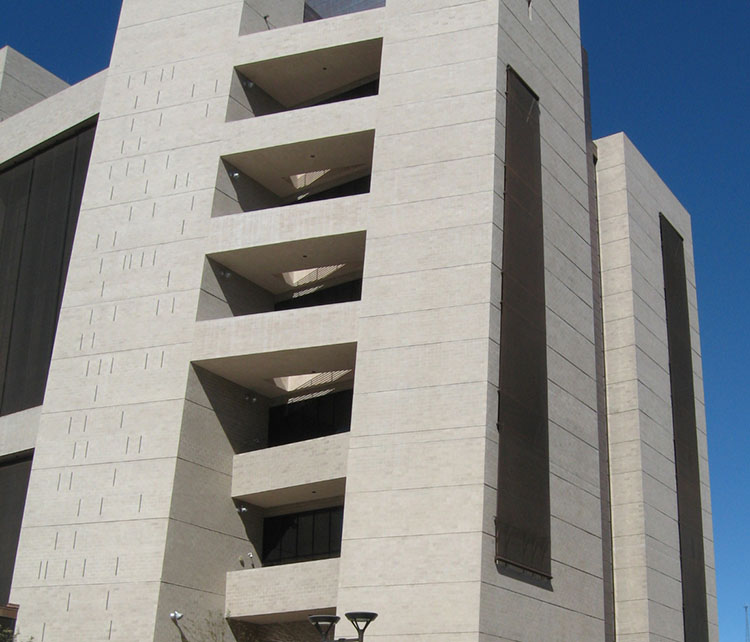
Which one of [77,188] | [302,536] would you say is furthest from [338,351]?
[77,188]

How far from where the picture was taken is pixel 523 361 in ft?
116

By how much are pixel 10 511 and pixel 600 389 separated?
24.1 meters

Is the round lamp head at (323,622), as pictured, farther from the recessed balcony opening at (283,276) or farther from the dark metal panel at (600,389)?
the recessed balcony opening at (283,276)

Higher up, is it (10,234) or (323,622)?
(10,234)

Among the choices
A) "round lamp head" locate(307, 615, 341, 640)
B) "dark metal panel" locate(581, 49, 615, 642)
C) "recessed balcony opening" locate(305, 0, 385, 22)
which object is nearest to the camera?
"round lamp head" locate(307, 615, 341, 640)

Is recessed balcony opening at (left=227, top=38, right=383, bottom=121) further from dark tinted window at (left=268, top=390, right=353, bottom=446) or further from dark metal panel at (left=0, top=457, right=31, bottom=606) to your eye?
dark metal panel at (left=0, top=457, right=31, bottom=606)

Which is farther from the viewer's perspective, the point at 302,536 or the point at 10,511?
the point at 10,511

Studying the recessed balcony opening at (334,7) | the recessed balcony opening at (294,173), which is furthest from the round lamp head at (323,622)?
the recessed balcony opening at (334,7)

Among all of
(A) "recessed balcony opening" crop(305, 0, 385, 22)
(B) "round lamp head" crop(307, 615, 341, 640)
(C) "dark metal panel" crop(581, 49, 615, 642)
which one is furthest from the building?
(B) "round lamp head" crop(307, 615, 341, 640)

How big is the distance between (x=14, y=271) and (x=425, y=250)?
69.5ft

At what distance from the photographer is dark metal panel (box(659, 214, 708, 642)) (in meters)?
45.8

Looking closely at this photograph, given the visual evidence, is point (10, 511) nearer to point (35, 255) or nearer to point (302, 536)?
point (302, 536)

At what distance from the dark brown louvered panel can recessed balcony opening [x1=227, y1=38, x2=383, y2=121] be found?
21.8ft

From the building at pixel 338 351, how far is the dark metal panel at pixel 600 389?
0.97ft
